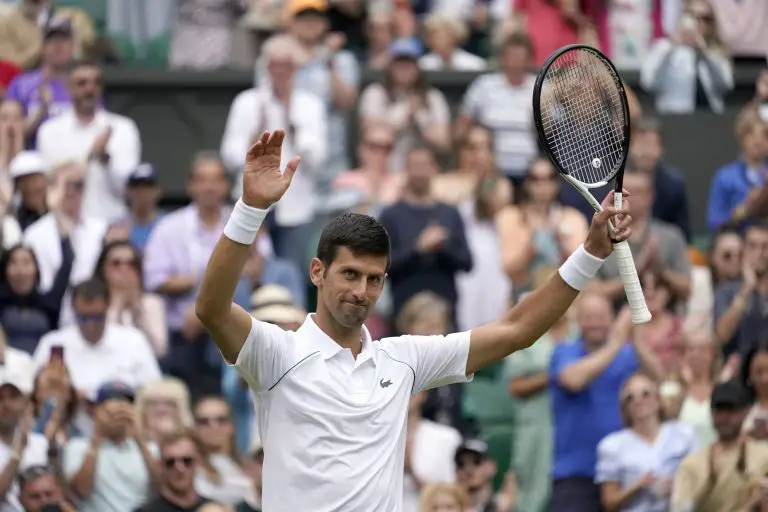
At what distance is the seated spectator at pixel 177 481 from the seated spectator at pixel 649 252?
305cm

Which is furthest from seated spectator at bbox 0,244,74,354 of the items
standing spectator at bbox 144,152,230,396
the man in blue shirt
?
the man in blue shirt

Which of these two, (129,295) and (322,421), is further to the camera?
(129,295)

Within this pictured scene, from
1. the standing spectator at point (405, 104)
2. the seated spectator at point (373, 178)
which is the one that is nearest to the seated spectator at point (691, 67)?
the standing spectator at point (405, 104)

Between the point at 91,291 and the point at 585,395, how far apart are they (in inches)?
117

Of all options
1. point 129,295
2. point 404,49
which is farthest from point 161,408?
point 404,49

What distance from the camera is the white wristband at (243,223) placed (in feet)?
19.3

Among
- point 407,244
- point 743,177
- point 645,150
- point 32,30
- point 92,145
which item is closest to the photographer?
point 407,244

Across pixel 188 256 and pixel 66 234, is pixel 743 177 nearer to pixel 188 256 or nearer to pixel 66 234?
pixel 188 256

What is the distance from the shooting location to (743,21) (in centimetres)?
1499

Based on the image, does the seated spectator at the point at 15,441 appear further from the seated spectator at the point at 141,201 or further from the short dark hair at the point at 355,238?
the short dark hair at the point at 355,238

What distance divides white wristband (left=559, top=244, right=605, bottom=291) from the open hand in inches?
39.6

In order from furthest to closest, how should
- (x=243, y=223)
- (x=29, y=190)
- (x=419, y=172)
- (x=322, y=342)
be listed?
(x=29, y=190)
(x=419, y=172)
(x=322, y=342)
(x=243, y=223)

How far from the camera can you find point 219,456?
10875 millimetres

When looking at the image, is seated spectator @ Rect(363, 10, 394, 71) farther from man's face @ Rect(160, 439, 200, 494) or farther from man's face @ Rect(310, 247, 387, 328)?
man's face @ Rect(310, 247, 387, 328)
